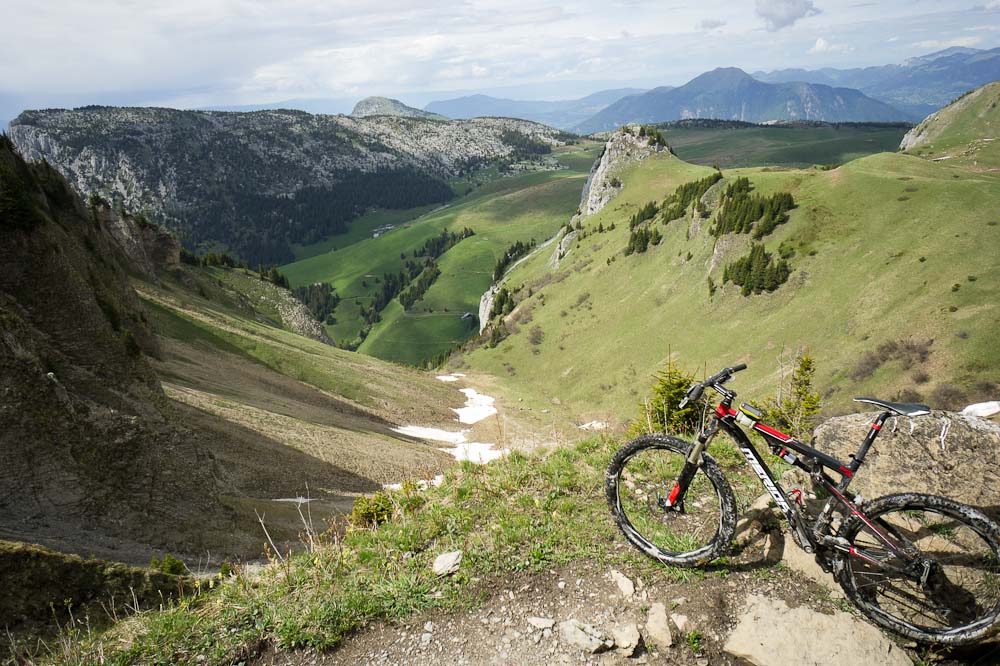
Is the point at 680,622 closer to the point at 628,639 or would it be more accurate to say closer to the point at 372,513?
the point at 628,639

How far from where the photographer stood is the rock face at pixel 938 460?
7406 mm

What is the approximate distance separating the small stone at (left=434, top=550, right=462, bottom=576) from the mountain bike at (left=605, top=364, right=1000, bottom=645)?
2.84m

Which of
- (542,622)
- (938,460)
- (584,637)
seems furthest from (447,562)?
(938,460)

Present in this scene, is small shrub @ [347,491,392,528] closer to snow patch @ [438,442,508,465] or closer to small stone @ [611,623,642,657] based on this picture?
small stone @ [611,623,642,657]

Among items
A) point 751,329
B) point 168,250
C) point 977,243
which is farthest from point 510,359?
→ point 977,243

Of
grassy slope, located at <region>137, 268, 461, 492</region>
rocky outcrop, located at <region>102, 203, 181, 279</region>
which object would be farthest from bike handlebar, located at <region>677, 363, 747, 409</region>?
rocky outcrop, located at <region>102, 203, 181, 279</region>

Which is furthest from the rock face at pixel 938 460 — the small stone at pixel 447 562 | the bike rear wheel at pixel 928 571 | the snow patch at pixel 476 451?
the snow patch at pixel 476 451

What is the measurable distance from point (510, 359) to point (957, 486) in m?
Answer: 127

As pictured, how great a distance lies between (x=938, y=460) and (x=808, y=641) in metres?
3.72

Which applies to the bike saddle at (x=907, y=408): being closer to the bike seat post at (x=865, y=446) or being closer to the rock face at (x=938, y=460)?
the bike seat post at (x=865, y=446)

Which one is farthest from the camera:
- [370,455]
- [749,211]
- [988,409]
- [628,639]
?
[749,211]

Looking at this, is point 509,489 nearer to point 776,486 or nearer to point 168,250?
point 776,486

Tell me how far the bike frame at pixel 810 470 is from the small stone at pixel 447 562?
415cm

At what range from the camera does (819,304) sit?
77.8m
